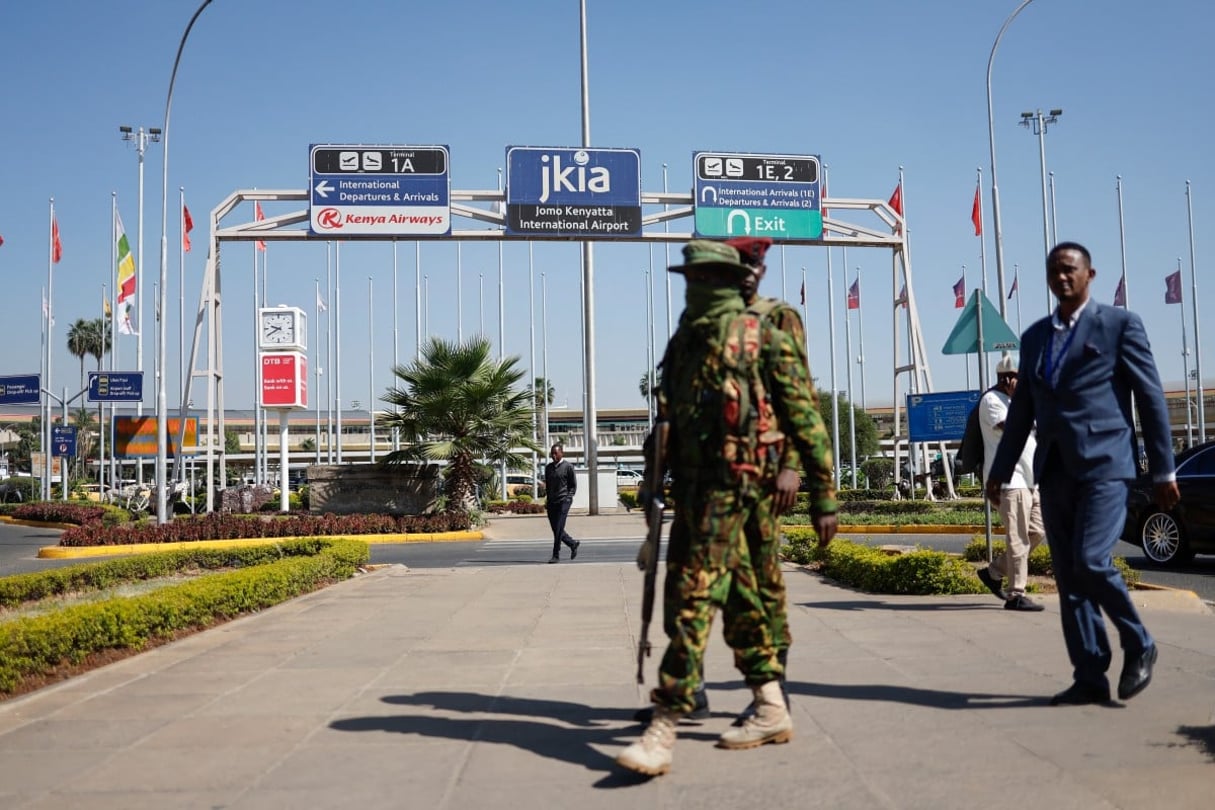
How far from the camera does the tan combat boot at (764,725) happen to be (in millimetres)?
4051

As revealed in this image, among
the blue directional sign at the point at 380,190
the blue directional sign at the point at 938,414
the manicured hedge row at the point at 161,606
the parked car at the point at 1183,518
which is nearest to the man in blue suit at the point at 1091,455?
the manicured hedge row at the point at 161,606

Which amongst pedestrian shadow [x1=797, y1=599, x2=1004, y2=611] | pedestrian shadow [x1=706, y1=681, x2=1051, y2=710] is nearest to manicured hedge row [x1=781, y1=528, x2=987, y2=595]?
pedestrian shadow [x1=797, y1=599, x2=1004, y2=611]

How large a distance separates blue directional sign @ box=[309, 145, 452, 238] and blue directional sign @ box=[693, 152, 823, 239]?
5262mm

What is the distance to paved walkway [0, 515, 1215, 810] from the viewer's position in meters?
3.60

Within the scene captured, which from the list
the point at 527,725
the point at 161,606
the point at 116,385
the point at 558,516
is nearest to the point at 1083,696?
the point at 527,725

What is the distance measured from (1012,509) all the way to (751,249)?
408cm

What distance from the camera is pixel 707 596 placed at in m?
3.84

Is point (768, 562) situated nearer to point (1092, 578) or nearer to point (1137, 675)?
point (1092, 578)

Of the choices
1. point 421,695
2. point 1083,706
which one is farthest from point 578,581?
point 1083,706

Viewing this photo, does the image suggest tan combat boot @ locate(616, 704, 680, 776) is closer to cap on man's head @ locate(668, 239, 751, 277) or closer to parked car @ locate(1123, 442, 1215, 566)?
cap on man's head @ locate(668, 239, 751, 277)

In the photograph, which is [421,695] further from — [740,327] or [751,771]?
[740,327]

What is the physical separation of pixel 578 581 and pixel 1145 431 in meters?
7.25

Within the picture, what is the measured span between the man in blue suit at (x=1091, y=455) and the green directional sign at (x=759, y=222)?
710 inches

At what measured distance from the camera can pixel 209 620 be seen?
26.7 feet
